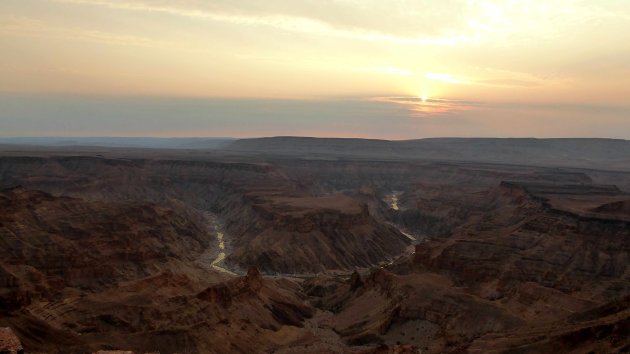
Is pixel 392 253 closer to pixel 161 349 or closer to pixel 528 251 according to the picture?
pixel 528 251

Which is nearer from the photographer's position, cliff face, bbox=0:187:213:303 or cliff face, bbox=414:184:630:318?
cliff face, bbox=0:187:213:303

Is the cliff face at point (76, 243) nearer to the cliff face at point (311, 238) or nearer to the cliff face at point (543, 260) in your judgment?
the cliff face at point (311, 238)

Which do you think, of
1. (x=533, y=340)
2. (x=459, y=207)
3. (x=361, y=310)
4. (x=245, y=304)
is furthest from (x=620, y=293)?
(x=459, y=207)

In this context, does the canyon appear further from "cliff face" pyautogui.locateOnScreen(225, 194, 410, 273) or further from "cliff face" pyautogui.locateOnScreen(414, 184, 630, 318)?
"cliff face" pyautogui.locateOnScreen(225, 194, 410, 273)

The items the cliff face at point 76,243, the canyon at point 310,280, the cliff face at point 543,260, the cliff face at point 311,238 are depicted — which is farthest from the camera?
the cliff face at point 311,238

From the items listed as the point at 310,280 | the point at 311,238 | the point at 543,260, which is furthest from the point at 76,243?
the point at 543,260

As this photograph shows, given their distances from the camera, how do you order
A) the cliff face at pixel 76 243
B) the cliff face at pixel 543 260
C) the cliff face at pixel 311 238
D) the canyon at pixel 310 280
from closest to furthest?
1. the canyon at pixel 310 280
2. the cliff face at pixel 76 243
3. the cliff face at pixel 543 260
4. the cliff face at pixel 311 238

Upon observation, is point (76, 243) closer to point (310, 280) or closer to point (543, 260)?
point (310, 280)

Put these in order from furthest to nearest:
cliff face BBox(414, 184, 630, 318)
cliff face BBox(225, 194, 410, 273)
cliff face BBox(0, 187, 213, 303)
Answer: cliff face BBox(225, 194, 410, 273)
cliff face BBox(414, 184, 630, 318)
cliff face BBox(0, 187, 213, 303)

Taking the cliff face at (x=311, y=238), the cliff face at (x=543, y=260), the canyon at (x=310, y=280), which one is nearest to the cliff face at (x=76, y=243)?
the canyon at (x=310, y=280)

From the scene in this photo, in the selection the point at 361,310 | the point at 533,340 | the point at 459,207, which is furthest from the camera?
the point at 459,207

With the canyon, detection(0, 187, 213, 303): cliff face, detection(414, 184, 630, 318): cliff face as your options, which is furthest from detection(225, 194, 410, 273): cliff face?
detection(414, 184, 630, 318): cliff face
